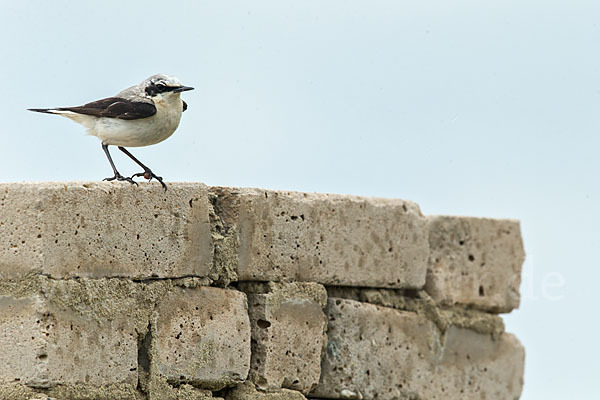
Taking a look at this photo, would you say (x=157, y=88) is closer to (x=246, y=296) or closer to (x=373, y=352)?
(x=246, y=296)

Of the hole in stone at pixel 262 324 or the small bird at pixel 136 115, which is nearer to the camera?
the small bird at pixel 136 115

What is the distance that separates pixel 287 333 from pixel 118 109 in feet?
5.05

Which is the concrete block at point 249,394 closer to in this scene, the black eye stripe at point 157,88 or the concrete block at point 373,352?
the concrete block at point 373,352

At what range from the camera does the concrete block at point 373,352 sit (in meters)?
6.49

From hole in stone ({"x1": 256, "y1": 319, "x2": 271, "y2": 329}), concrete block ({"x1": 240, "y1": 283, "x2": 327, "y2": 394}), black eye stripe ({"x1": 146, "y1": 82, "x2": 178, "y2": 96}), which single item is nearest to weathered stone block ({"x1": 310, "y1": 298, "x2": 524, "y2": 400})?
concrete block ({"x1": 240, "y1": 283, "x2": 327, "y2": 394})

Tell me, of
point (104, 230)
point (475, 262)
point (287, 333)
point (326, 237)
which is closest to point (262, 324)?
point (287, 333)

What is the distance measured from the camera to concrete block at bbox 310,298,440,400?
6.49 metres

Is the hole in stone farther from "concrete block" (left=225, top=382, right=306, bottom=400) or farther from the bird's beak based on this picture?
the bird's beak

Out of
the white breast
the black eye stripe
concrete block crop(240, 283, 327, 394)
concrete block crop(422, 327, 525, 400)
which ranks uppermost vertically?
the black eye stripe

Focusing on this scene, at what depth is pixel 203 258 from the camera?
18.8ft

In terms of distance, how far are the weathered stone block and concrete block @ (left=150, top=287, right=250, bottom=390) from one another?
771mm

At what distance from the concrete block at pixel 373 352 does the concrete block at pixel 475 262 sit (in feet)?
1.21

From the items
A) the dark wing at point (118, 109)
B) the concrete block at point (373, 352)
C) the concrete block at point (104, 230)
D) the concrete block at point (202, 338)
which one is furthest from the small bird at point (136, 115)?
the concrete block at point (373, 352)

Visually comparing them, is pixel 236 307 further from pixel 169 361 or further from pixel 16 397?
pixel 16 397
